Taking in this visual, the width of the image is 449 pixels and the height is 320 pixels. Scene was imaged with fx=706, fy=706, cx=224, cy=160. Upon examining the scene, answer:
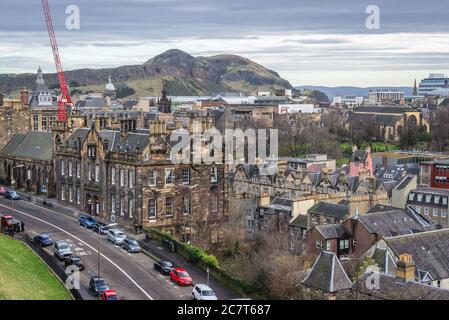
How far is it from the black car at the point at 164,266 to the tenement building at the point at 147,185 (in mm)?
A: 13441

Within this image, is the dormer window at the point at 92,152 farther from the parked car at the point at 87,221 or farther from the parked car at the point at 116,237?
the parked car at the point at 116,237

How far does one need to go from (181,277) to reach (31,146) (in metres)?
45.0

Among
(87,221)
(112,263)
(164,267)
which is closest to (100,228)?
(87,221)

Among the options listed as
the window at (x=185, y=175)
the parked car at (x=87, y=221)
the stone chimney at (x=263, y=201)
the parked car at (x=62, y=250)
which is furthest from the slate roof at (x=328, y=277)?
the stone chimney at (x=263, y=201)

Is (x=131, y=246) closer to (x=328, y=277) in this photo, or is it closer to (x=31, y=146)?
(x=328, y=277)

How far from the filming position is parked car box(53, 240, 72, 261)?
47241 mm

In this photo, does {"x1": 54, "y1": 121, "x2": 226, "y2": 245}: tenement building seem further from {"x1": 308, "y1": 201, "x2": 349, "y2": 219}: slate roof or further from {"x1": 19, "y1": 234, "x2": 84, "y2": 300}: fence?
{"x1": 308, "y1": 201, "x2": 349, "y2": 219}: slate roof

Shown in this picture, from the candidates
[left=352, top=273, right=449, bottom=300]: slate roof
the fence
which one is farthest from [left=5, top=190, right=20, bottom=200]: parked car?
[left=352, top=273, right=449, bottom=300]: slate roof

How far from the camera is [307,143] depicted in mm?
160875

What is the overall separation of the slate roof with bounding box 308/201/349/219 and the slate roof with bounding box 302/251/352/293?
25.1 meters

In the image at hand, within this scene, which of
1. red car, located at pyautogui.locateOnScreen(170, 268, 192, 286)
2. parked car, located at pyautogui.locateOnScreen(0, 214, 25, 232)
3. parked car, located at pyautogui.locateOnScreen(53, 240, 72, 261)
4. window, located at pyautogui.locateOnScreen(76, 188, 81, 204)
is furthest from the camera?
window, located at pyautogui.locateOnScreen(76, 188, 81, 204)

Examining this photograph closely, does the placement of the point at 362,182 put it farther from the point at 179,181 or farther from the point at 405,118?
the point at 405,118
